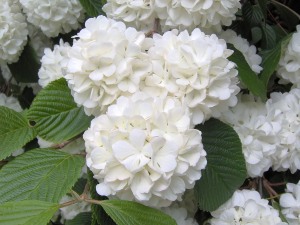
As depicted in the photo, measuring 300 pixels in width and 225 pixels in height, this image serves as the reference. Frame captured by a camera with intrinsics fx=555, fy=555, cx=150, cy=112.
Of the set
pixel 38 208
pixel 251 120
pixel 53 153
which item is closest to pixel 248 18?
pixel 251 120

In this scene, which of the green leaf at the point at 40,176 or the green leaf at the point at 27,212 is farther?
the green leaf at the point at 40,176

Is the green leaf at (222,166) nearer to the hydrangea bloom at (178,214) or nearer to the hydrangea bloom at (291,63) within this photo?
the hydrangea bloom at (178,214)

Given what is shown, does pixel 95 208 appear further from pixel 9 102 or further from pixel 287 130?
pixel 9 102

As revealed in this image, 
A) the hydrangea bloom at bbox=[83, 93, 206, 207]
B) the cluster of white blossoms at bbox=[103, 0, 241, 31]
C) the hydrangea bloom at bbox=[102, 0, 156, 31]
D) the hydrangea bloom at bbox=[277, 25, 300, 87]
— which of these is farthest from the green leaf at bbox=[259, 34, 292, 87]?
the hydrangea bloom at bbox=[83, 93, 206, 207]

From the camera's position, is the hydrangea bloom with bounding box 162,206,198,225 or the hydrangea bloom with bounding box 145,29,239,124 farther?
the hydrangea bloom with bounding box 162,206,198,225

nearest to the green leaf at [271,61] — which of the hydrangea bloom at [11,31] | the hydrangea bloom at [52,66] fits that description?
the hydrangea bloom at [52,66]

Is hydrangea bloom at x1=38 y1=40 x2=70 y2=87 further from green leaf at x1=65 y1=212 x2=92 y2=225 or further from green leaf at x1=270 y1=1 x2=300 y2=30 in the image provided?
green leaf at x1=270 y1=1 x2=300 y2=30
